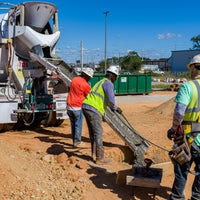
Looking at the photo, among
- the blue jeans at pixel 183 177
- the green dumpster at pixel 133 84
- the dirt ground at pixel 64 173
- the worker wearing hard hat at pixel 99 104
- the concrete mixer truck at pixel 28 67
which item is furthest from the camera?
the green dumpster at pixel 133 84

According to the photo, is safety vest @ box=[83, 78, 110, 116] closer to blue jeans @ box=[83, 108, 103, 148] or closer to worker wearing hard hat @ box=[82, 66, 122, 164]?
worker wearing hard hat @ box=[82, 66, 122, 164]

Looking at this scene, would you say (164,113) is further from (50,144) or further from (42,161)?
(42,161)

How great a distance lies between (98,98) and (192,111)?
249 cm

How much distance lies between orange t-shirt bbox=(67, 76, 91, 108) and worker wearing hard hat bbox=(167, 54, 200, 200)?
3.63 metres

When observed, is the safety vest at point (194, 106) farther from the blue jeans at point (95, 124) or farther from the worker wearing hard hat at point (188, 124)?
the blue jeans at point (95, 124)

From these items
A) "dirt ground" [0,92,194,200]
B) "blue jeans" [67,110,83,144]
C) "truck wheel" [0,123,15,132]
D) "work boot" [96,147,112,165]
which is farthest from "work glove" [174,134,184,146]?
"truck wheel" [0,123,15,132]

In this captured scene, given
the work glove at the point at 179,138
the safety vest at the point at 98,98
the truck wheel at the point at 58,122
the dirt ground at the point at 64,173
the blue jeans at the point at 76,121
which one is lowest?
the dirt ground at the point at 64,173

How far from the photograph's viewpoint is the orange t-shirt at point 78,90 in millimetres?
7918

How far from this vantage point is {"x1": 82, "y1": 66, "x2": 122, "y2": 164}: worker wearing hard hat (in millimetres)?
6590

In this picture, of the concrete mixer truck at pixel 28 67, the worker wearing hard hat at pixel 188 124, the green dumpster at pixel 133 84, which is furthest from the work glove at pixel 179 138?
the green dumpster at pixel 133 84

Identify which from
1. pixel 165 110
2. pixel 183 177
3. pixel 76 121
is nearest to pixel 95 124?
pixel 76 121

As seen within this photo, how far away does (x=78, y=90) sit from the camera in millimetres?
7980

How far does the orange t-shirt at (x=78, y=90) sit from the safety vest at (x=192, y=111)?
3678mm

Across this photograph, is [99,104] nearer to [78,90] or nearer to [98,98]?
[98,98]
